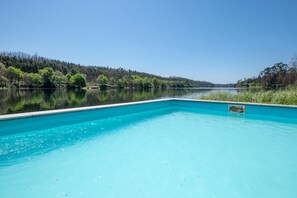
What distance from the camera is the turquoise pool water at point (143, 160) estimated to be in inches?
74.6

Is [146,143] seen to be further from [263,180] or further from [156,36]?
[156,36]

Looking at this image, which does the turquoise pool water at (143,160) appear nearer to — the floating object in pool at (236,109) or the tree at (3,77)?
the floating object in pool at (236,109)

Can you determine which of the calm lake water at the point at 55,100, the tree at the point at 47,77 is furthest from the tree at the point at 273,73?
the tree at the point at 47,77

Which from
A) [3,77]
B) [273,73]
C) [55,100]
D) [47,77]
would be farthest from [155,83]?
[55,100]

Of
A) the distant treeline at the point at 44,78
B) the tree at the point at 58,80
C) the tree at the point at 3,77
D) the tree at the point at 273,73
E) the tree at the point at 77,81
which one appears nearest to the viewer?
the tree at the point at 273,73

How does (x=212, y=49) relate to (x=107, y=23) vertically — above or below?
below

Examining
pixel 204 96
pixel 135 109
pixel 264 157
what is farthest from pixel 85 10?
pixel 264 157

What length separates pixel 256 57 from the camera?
52.6 ft

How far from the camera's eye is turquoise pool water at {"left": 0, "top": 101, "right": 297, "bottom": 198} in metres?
1.90

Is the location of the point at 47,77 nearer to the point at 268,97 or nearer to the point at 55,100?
the point at 55,100

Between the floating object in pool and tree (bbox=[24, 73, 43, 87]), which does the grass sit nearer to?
the floating object in pool

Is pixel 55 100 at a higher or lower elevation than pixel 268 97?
lower

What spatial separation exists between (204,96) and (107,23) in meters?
7.92

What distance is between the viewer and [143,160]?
2.65 meters
